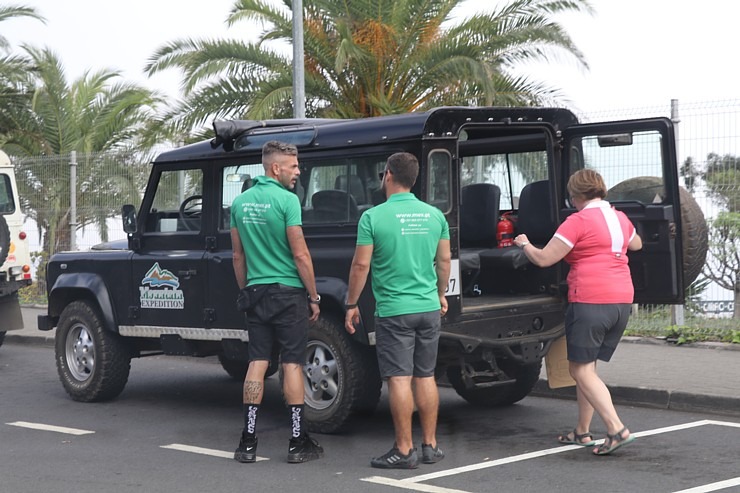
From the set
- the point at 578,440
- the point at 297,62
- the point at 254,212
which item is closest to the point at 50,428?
the point at 254,212

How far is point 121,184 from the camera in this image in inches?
686

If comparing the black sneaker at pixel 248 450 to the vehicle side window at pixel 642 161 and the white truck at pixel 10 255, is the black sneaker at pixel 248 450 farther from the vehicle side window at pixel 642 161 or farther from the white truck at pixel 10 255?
the white truck at pixel 10 255

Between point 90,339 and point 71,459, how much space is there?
2.55 metres

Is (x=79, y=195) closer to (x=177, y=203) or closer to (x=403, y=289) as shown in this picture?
(x=177, y=203)

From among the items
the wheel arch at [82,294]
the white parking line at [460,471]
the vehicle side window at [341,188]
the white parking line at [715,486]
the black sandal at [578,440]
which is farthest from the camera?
the wheel arch at [82,294]

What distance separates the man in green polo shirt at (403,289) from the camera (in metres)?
6.80

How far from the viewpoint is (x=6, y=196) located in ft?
50.0

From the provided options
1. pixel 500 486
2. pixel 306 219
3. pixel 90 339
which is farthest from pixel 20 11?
pixel 500 486

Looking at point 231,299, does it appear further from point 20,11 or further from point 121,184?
point 20,11

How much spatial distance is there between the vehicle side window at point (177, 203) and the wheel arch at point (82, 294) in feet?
2.17

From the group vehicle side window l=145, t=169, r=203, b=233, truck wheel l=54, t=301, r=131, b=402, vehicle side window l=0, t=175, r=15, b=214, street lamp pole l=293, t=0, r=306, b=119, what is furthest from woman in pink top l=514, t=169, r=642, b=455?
vehicle side window l=0, t=175, r=15, b=214

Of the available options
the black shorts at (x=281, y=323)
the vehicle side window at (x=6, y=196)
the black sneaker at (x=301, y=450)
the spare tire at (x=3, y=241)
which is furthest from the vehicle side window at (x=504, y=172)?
the vehicle side window at (x=6, y=196)

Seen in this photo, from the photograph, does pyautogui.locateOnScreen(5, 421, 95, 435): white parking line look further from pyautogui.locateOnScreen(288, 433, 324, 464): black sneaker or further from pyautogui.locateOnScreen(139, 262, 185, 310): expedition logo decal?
pyautogui.locateOnScreen(288, 433, 324, 464): black sneaker

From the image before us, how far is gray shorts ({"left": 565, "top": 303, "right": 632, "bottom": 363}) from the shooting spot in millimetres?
7172
